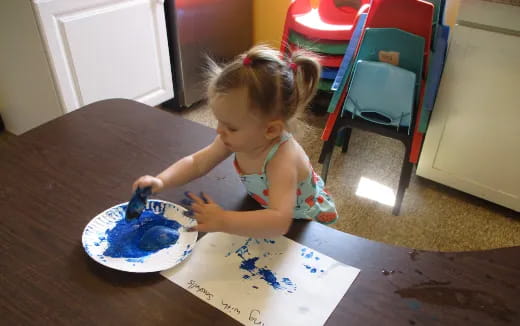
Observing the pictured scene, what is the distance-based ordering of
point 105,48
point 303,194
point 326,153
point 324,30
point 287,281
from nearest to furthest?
point 287,281 → point 303,194 → point 326,153 → point 105,48 → point 324,30

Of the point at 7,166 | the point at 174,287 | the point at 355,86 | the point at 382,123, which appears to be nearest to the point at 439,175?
the point at 382,123

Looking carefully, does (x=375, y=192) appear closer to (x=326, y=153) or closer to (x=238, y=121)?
(x=326, y=153)

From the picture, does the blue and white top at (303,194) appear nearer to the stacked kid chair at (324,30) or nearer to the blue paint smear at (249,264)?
the blue paint smear at (249,264)

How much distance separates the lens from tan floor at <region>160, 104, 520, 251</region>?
1633 mm

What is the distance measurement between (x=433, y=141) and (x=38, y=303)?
5.20ft

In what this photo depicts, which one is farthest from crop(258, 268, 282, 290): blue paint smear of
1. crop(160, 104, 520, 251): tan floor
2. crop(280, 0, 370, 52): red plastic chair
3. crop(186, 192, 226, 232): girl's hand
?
crop(280, 0, 370, 52): red plastic chair

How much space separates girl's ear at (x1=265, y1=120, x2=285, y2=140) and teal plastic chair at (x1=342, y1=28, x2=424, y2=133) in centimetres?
97

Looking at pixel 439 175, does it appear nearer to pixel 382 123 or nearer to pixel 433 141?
pixel 433 141

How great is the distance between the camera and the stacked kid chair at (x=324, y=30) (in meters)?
2.11

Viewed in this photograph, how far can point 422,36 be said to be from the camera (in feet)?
5.15

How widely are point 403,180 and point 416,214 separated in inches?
6.9

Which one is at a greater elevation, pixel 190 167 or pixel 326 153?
pixel 190 167

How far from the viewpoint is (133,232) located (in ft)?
2.51

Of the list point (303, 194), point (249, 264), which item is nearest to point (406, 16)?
point (303, 194)
